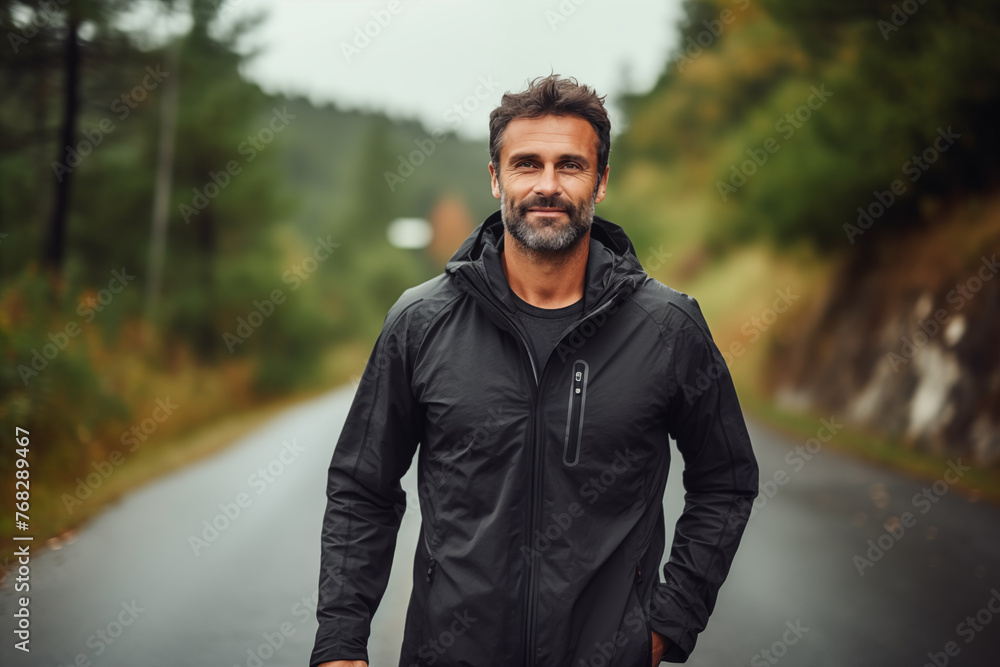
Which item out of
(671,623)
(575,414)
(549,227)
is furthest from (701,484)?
(549,227)

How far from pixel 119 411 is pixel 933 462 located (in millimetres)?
10297

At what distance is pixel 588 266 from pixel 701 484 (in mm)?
795

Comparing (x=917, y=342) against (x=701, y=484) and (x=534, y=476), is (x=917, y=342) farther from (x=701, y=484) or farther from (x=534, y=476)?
(x=534, y=476)

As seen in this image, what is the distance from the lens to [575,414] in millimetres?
A: 2602

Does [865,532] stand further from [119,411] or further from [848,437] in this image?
[119,411]

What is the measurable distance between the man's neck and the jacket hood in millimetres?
41

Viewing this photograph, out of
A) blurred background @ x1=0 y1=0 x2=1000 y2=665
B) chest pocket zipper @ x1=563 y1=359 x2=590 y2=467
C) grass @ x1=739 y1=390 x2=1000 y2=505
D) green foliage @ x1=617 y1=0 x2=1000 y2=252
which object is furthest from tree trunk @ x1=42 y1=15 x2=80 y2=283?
chest pocket zipper @ x1=563 y1=359 x2=590 y2=467

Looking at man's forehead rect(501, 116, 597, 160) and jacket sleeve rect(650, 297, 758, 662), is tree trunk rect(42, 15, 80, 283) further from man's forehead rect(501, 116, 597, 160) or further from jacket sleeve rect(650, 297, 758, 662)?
jacket sleeve rect(650, 297, 758, 662)

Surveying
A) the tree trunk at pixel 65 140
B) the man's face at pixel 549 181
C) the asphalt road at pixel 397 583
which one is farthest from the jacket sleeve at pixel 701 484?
the tree trunk at pixel 65 140

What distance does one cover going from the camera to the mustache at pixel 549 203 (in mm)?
2760

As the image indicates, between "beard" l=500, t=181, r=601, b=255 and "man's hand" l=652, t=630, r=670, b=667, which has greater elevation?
"beard" l=500, t=181, r=601, b=255

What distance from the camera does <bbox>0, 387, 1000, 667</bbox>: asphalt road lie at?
17.3 feet

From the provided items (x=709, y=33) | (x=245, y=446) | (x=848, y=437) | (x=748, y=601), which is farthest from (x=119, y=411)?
(x=709, y=33)

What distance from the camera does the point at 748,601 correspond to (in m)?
6.17
